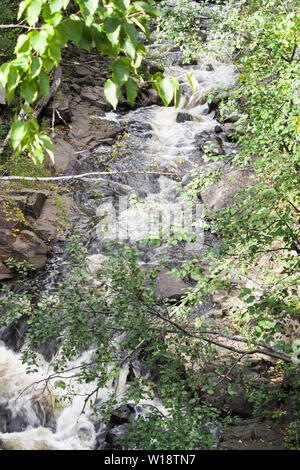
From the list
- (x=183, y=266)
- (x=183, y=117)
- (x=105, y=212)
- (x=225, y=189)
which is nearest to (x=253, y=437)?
(x=183, y=266)

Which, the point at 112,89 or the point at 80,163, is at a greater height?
the point at 112,89

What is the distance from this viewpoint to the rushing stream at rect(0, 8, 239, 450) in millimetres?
6121

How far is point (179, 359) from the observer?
415 cm

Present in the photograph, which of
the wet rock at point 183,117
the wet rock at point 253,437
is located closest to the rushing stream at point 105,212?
the wet rock at point 183,117

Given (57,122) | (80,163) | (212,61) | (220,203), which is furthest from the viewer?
(212,61)

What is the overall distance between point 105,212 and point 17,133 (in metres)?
9.48

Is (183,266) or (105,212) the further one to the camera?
(105,212)

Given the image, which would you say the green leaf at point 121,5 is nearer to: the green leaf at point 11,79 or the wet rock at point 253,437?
the green leaf at point 11,79

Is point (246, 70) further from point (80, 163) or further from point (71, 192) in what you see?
point (80, 163)

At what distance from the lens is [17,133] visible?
66.1 inches

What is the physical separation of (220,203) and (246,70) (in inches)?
179

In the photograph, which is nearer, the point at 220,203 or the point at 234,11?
the point at 234,11

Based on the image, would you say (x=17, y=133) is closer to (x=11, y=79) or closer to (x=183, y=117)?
(x=11, y=79)
